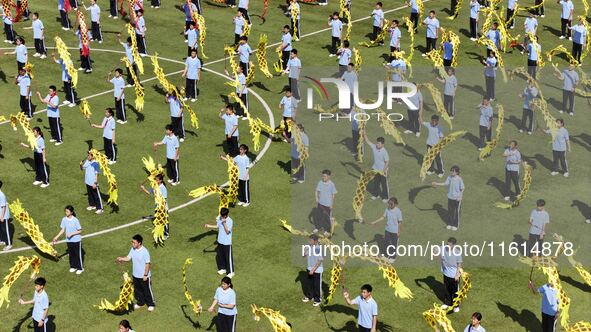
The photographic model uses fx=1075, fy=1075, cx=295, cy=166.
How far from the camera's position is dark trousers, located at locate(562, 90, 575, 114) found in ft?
151

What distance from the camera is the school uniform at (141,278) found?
30234 millimetres

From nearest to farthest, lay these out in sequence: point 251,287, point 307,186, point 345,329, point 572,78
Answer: point 345,329 < point 251,287 < point 307,186 < point 572,78

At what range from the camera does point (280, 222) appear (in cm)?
3641

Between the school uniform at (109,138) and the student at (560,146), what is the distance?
16.3 m

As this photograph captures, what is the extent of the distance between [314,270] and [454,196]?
264 inches

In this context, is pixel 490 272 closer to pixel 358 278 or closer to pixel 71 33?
pixel 358 278

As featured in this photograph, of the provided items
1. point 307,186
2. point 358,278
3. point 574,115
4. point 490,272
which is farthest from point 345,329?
point 574,115

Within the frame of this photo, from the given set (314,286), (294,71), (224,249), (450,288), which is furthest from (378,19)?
(314,286)

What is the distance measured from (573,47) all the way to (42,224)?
2853 centimetres

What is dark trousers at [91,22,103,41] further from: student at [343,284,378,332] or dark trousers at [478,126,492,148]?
student at [343,284,378,332]

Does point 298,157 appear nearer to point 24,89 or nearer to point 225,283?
point 225,283

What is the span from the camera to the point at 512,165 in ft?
124

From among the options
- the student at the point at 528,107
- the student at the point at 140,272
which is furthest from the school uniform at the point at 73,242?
the student at the point at 528,107

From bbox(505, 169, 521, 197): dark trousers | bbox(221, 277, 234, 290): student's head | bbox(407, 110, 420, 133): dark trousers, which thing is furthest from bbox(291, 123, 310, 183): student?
bbox(221, 277, 234, 290): student's head
